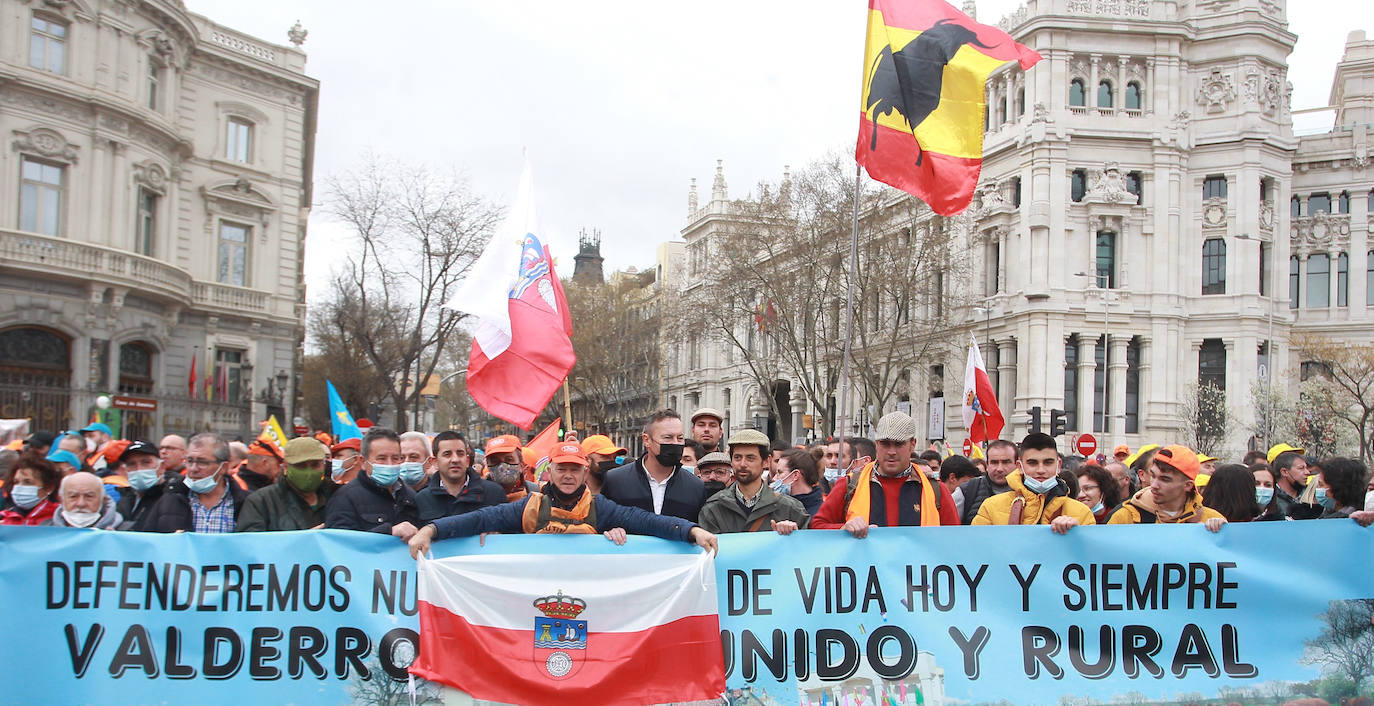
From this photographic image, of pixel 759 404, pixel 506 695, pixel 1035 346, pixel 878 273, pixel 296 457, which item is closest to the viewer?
pixel 506 695

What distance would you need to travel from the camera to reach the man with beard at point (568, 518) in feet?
17.5

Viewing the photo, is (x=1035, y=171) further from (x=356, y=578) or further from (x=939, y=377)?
(x=356, y=578)

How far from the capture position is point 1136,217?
5188 cm

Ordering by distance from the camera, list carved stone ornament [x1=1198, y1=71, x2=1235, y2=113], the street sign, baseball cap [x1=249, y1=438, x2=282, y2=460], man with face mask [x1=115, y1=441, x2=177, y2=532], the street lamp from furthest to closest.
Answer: carved stone ornament [x1=1198, y1=71, x2=1235, y2=113]
the street lamp
the street sign
baseball cap [x1=249, y1=438, x2=282, y2=460]
man with face mask [x1=115, y1=441, x2=177, y2=532]

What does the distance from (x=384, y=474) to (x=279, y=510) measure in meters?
0.79

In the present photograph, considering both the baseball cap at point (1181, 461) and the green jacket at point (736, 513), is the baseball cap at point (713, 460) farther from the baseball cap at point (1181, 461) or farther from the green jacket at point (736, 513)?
the baseball cap at point (1181, 461)

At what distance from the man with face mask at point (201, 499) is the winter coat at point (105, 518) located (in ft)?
0.63

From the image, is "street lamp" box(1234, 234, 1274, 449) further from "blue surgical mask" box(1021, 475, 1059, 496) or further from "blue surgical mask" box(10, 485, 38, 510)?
"blue surgical mask" box(10, 485, 38, 510)

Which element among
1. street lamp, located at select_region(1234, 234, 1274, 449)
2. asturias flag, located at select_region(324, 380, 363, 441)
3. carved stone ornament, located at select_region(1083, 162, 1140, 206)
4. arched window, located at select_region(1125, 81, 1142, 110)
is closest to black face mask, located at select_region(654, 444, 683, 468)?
asturias flag, located at select_region(324, 380, 363, 441)

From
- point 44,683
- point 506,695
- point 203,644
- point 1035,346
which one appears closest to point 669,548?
point 506,695

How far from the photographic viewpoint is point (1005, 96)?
5453 centimetres

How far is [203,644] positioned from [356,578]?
800 mm

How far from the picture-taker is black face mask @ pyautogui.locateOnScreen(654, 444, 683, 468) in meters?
6.39

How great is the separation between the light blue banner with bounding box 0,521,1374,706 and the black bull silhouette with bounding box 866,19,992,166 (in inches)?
156
